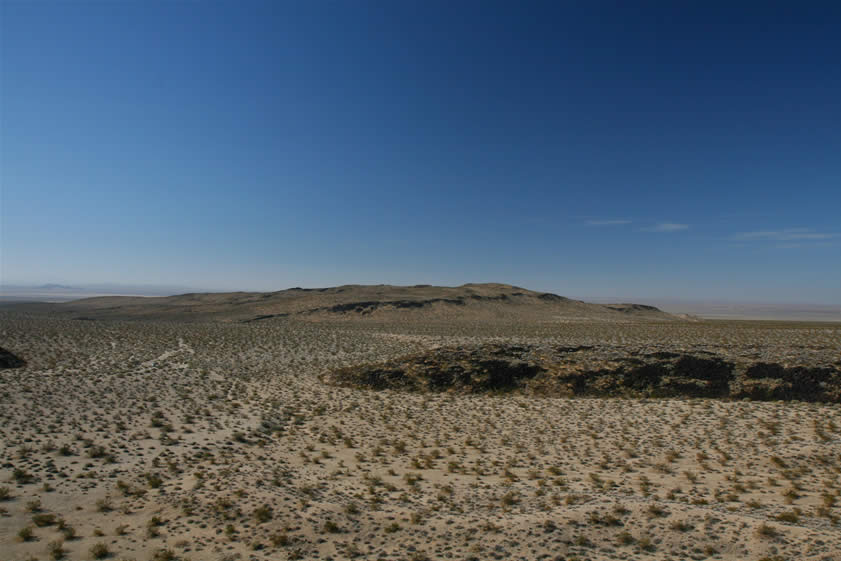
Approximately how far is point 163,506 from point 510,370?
18.2 m

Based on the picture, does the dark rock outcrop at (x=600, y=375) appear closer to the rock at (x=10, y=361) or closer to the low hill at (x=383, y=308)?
the rock at (x=10, y=361)

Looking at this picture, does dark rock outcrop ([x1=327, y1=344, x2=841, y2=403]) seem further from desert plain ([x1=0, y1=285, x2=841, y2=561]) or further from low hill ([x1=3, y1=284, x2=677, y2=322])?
low hill ([x1=3, y1=284, x2=677, y2=322])

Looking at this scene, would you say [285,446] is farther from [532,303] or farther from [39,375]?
[532,303]

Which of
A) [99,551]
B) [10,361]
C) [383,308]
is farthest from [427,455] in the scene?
[383,308]

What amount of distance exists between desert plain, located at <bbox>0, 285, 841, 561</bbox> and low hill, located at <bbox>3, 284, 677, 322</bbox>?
4360 cm

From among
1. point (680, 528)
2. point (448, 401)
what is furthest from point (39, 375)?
point (680, 528)

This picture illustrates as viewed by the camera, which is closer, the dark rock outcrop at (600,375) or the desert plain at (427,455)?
the desert plain at (427,455)

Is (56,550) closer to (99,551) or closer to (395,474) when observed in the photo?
(99,551)

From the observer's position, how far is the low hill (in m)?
73.2

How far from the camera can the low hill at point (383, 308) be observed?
7319cm

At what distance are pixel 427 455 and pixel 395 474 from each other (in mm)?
1668

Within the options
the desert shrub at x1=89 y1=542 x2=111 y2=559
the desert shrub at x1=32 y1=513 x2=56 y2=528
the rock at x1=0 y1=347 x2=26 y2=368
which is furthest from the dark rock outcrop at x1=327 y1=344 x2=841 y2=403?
the rock at x1=0 y1=347 x2=26 y2=368

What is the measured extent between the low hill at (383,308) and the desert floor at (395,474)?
168ft

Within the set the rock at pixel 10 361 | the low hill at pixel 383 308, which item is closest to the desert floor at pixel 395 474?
the rock at pixel 10 361
